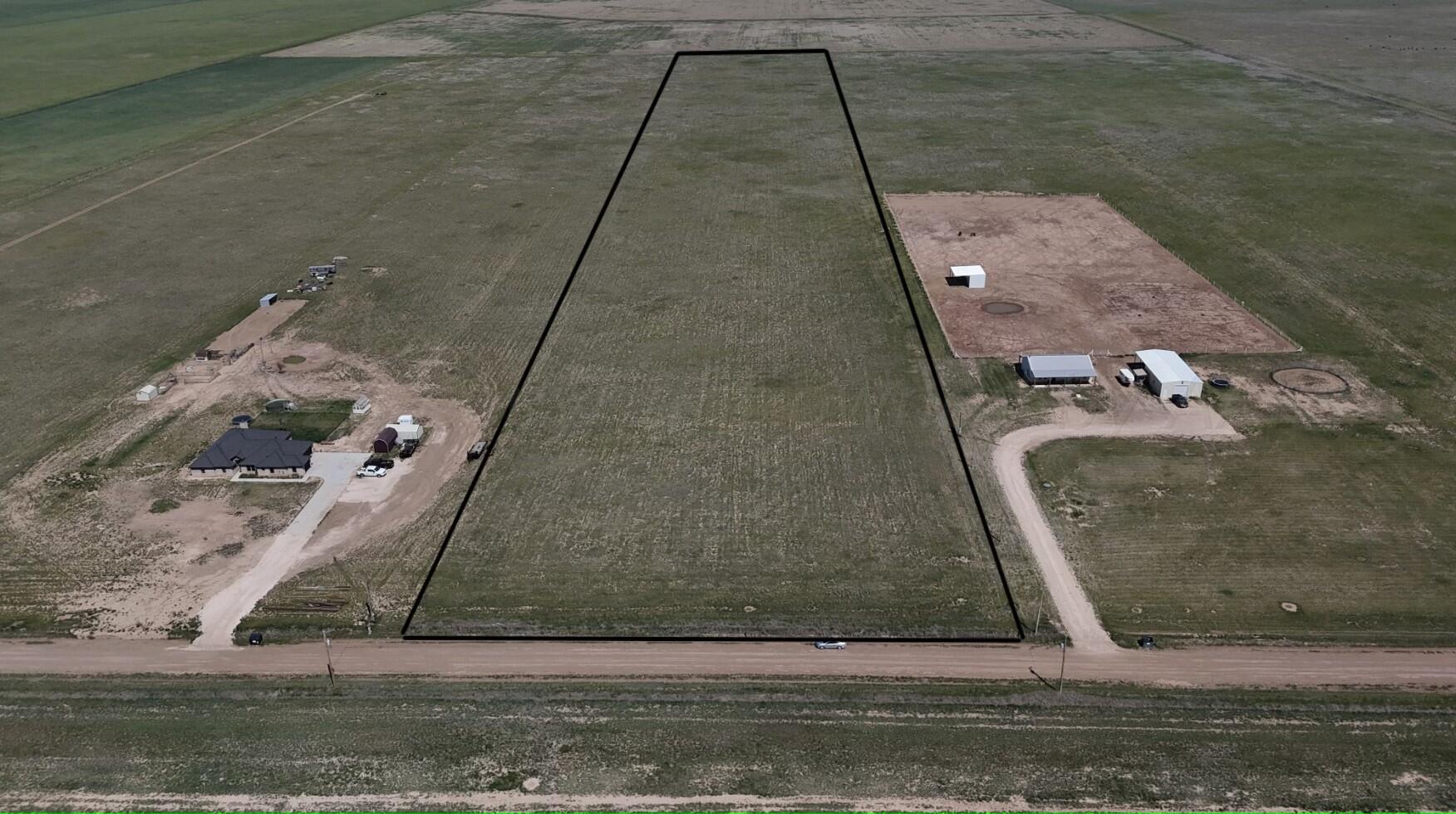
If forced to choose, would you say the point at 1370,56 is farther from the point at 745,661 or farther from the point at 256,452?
the point at 256,452

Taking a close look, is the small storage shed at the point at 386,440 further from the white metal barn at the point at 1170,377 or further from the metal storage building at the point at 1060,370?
the white metal barn at the point at 1170,377

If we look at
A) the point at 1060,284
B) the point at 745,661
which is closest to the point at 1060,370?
the point at 1060,284

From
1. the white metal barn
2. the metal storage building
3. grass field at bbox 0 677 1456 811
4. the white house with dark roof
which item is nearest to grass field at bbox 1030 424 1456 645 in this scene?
the white metal barn

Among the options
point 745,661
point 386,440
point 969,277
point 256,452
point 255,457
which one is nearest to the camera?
point 745,661

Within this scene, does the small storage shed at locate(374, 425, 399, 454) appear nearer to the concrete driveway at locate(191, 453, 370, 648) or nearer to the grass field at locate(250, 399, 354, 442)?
the concrete driveway at locate(191, 453, 370, 648)

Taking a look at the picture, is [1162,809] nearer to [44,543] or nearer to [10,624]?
[10,624]
